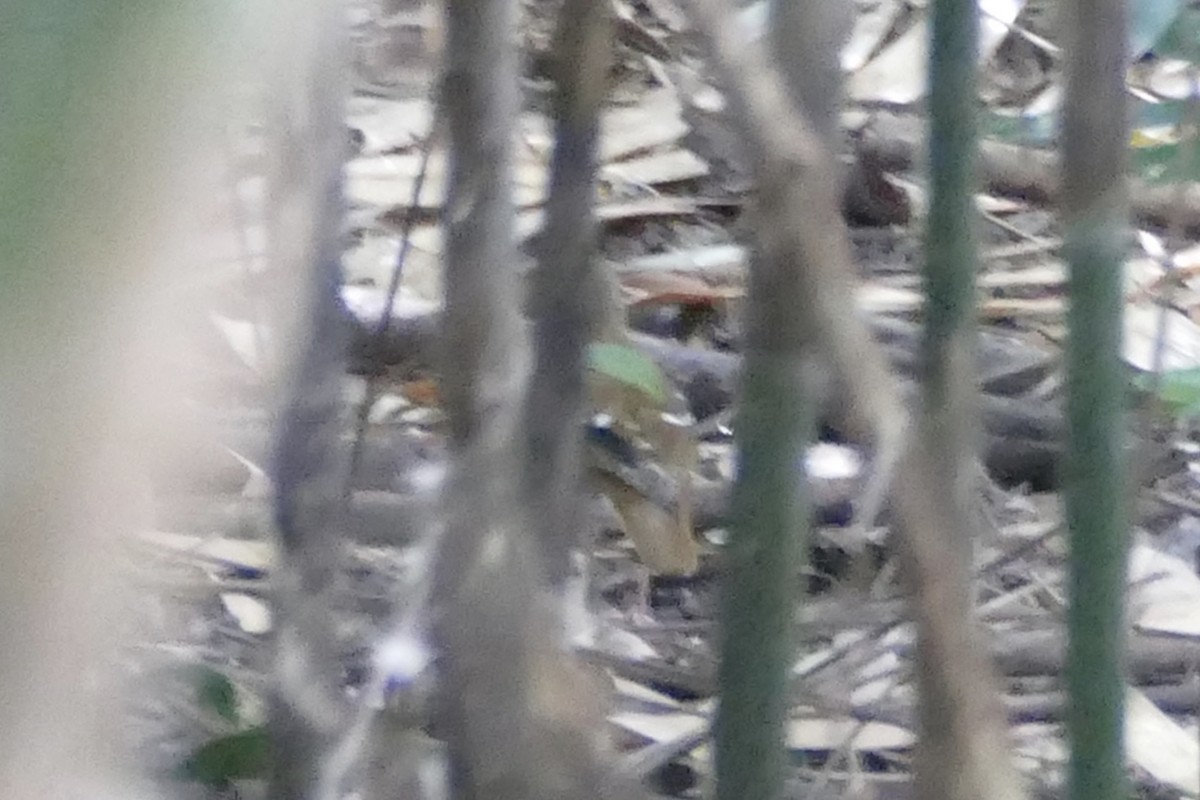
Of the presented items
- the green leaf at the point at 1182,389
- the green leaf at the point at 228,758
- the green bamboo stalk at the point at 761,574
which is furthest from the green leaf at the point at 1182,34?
the green leaf at the point at 228,758

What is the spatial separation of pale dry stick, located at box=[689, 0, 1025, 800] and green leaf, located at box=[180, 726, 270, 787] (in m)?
0.35

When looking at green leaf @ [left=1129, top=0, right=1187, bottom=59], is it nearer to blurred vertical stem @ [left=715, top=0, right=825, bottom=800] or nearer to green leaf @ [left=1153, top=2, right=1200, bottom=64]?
green leaf @ [left=1153, top=2, right=1200, bottom=64]

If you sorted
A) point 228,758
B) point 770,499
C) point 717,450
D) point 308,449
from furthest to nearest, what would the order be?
point 717,450, point 228,758, point 308,449, point 770,499

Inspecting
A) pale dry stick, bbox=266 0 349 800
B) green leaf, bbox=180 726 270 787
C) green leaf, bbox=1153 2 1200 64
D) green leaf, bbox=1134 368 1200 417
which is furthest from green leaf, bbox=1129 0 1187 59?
green leaf, bbox=180 726 270 787

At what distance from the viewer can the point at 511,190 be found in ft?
1.20

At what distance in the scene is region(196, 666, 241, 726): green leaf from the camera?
0.59 metres

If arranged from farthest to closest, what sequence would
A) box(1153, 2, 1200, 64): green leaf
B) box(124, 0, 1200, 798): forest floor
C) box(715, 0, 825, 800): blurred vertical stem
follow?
box(124, 0, 1200, 798): forest floor
box(1153, 2, 1200, 64): green leaf
box(715, 0, 825, 800): blurred vertical stem

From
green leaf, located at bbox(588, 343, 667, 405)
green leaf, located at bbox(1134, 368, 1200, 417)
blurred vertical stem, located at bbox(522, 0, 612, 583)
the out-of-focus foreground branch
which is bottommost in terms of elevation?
green leaf, located at bbox(588, 343, 667, 405)

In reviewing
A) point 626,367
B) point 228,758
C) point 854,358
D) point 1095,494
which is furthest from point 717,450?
point 854,358

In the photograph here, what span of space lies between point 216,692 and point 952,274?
13.5 inches

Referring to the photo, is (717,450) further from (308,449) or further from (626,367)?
(308,449)

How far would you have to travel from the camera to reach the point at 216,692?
59cm

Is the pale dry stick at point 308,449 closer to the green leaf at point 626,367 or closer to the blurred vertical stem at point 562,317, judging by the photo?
the blurred vertical stem at point 562,317

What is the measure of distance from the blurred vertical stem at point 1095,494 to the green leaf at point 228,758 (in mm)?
284
